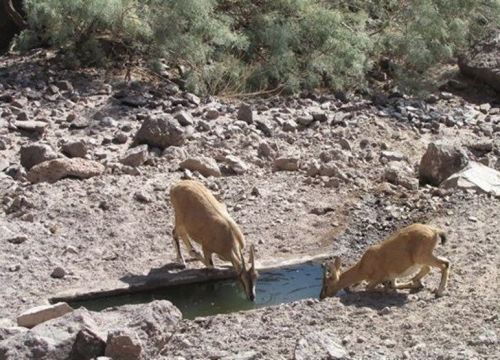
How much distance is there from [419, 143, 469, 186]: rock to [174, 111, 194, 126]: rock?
325cm

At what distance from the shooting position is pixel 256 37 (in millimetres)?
17984

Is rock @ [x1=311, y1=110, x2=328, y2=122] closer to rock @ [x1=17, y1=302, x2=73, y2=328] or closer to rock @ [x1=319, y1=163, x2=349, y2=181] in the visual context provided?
rock @ [x1=319, y1=163, x2=349, y2=181]

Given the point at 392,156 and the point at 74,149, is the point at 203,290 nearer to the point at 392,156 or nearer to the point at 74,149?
the point at 74,149

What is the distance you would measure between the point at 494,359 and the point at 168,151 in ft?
21.2

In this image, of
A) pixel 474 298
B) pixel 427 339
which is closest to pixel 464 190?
pixel 474 298

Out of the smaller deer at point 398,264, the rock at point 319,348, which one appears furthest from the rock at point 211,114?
the rock at point 319,348

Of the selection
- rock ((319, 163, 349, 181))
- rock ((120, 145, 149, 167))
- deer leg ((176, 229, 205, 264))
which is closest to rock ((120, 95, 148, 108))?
rock ((120, 145, 149, 167))

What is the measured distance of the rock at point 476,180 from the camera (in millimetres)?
12953

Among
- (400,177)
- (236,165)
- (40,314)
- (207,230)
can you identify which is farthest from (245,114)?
(40,314)

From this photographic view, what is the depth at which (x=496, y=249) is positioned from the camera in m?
11.0

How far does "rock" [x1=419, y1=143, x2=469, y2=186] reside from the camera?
13680 mm

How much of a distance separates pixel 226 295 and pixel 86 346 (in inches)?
110

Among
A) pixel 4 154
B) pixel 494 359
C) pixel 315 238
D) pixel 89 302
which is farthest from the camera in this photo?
pixel 4 154

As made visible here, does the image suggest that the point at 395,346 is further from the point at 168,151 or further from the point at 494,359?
the point at 168,151
